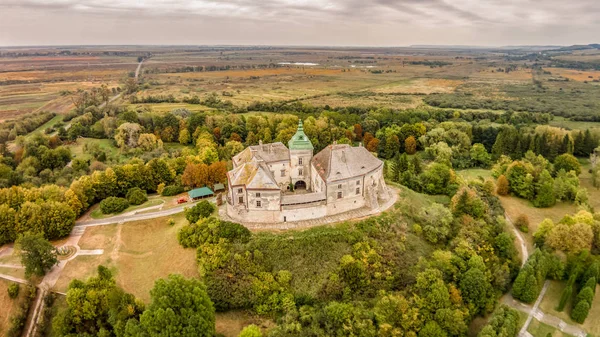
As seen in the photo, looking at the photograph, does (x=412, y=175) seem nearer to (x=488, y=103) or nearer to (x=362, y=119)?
(x=362, y=119)

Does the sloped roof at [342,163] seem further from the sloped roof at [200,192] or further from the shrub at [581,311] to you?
the shrub at [581,311]

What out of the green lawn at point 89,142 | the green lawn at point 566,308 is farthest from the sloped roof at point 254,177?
the green lawn at point 89,142

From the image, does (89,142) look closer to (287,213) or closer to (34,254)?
(34,254)

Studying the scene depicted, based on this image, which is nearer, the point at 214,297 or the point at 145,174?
the point at 214,297

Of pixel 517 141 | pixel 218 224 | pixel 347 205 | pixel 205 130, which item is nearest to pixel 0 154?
pixel 205 130

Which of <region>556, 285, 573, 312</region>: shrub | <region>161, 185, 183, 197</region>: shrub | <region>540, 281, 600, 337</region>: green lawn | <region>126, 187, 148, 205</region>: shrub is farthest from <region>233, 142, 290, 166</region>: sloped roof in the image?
<region>556, 285, 573, 312</region>: shrub

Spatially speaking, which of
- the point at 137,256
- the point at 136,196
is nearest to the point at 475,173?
the point at 136,196
